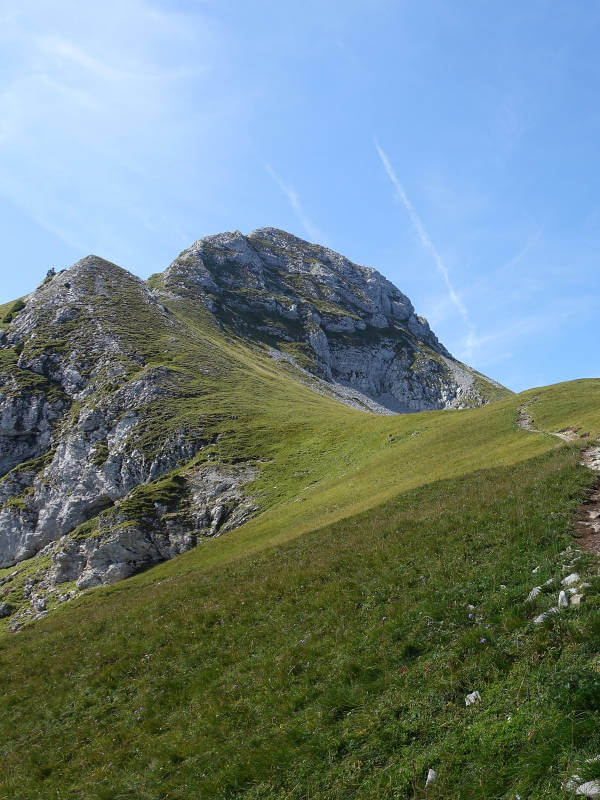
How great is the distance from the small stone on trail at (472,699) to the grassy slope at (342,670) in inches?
8.7

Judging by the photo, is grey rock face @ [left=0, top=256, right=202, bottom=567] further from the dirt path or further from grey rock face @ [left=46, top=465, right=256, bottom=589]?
the dirt path

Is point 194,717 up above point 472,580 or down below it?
below

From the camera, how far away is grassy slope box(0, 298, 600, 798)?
897 cm

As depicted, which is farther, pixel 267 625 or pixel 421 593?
pixel 267 625

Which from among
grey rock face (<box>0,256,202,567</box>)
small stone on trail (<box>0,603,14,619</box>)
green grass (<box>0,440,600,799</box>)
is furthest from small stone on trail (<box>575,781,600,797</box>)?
grey rock face (<box>0,256,202,567</box>)

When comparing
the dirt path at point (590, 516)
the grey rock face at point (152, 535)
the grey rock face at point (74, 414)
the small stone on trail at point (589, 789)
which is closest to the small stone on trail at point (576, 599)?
the dirt path at point (590, 516)

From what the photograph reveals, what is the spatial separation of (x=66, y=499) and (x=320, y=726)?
84.6 metres

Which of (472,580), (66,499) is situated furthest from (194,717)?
(66,499)

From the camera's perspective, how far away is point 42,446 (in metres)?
101

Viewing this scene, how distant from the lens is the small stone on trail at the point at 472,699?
9641 millimetres

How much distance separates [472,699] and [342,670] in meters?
4.24

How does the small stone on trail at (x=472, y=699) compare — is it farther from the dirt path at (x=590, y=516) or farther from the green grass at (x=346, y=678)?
the dirt path at (x=590, y=516)

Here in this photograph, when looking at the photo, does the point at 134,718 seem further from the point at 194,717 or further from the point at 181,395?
the point at 181,395

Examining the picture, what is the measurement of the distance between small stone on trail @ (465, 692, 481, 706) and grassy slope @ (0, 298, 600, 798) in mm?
220
